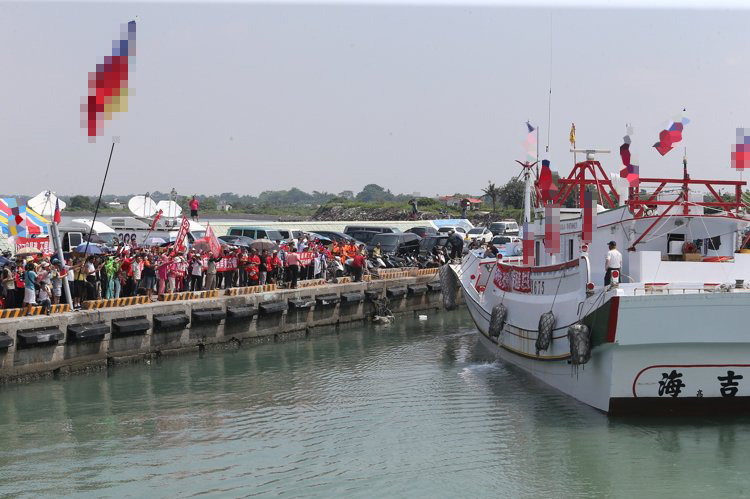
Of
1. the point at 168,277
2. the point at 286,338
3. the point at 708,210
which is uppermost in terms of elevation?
the point at 708,210

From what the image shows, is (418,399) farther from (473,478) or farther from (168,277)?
(168,277)

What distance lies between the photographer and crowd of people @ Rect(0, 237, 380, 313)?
19188mm

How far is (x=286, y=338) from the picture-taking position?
25.4 metres

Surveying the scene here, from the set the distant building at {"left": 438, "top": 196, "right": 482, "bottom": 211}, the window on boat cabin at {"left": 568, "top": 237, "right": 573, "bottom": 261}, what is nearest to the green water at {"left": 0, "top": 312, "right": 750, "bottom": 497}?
the window on boat cabin at {"left": 568, "top": 237, "right": 573, "bottom": 261}

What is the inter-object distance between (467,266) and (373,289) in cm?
392

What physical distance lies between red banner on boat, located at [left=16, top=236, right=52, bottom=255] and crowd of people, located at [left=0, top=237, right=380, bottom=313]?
1.68 feet

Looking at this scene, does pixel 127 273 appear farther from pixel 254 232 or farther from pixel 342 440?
pixel 254 232

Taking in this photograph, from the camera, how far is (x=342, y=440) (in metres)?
14.2

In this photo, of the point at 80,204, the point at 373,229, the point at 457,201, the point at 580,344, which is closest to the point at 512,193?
the point at 457,201

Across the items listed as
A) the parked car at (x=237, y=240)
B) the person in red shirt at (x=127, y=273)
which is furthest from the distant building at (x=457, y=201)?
the person in red shirt at (x=127, y=273)

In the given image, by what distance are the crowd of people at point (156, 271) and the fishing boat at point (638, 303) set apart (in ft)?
26.4

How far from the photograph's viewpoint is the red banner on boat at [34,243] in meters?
24.3

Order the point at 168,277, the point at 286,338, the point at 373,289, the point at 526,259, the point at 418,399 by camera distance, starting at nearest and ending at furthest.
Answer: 1. the point at 418,399
2. the point at 526,259
3. the point at 168,277
4. the point at 286,338
5. the point at 373,289

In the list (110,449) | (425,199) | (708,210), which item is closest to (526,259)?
(708,210)
